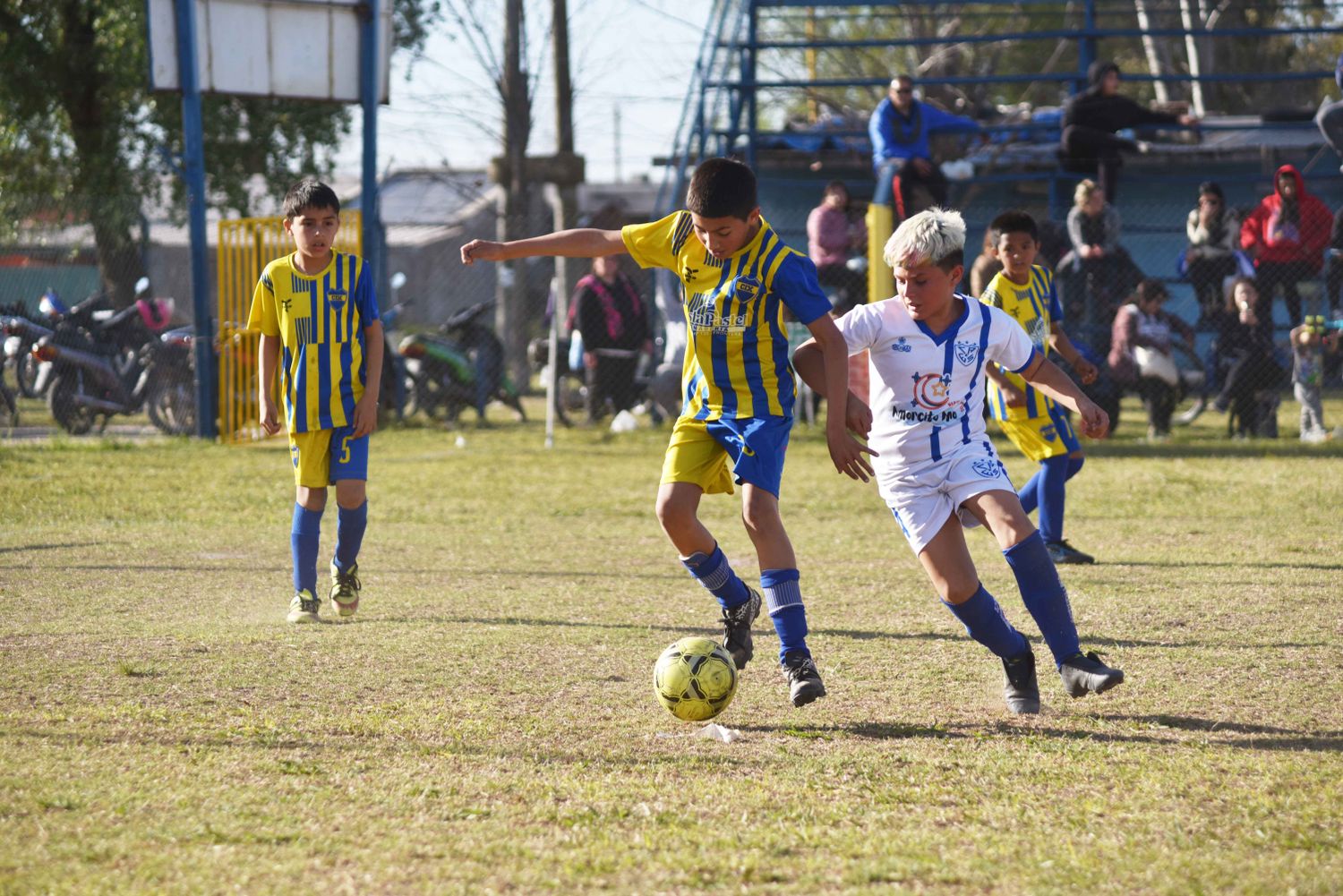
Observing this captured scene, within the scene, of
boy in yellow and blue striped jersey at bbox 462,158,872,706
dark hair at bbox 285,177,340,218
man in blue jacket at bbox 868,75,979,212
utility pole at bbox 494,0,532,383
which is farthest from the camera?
utility pole at bbox 494,0,532,383

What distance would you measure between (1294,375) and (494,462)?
7044 millimetres

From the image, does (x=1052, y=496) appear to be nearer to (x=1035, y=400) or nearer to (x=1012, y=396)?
(x=1035, y=400)

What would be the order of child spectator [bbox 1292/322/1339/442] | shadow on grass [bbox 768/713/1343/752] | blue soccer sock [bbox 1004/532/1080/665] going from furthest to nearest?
child spectator [bbox 1292/322/1339/442] → blue soccer sock [bbox 1004/532/1080/665] → shadow on grass [bbox 768/713/1343/752]

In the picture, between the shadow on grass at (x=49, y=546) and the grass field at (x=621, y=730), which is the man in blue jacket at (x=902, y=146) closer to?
the grass field at (x=621, y=730)

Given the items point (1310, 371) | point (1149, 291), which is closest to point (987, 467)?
point (1310, 371)

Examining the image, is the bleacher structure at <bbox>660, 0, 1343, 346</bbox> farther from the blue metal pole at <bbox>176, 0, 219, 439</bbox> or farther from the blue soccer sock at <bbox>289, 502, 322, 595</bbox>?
the blue soccer sock at <bbox>289, 502, 322, 595</bbox>

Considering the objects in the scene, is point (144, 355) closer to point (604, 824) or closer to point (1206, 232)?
point (1206, 232)

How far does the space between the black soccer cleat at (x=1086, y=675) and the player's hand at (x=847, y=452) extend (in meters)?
0.85

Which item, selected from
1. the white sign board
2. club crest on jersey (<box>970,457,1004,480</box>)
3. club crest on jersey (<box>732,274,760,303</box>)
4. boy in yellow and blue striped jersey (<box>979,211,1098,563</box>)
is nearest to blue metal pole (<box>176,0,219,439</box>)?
the white sign board

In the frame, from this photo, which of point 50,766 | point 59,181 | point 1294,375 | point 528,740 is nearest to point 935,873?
point 528,740

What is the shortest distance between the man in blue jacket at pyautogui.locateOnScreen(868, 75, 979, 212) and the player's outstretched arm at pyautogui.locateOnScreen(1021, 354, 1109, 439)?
9.07m

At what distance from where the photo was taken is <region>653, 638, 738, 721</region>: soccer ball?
14.7 ft

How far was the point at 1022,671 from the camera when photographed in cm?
459

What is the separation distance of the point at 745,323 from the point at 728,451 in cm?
44
